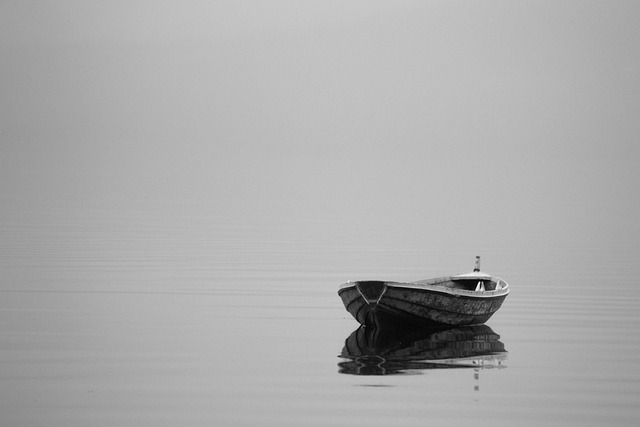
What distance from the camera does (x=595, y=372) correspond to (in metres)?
25.4

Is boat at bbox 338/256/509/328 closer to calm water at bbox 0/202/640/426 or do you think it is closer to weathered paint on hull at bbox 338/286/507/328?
weathered paint on hull at bbox 338/286/507/328

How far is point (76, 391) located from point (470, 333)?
11719mm

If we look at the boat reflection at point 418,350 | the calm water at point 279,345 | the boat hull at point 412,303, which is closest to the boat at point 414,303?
the boat hull at point 412,303

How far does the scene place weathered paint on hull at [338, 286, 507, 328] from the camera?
28625 millimetres

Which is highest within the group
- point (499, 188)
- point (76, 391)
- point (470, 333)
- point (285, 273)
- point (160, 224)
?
point (499, 188)

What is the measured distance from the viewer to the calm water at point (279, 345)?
21625mm

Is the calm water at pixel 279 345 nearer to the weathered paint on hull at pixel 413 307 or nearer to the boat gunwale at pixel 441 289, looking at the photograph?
the weathered paint on hull at pixel 413 307

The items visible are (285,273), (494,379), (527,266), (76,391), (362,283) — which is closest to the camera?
(76,391)

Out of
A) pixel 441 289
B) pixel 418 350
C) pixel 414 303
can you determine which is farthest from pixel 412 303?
pixel 418 350

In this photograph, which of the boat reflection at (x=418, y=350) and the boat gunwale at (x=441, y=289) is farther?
the boat gunwale at (x=441, y=289)

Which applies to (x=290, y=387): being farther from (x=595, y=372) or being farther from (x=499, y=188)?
(x=499, y=188)

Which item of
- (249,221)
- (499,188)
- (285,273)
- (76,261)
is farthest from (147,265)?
(499,188)

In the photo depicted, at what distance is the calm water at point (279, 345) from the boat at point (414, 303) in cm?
88

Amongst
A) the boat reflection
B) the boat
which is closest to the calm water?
the boat reflection
